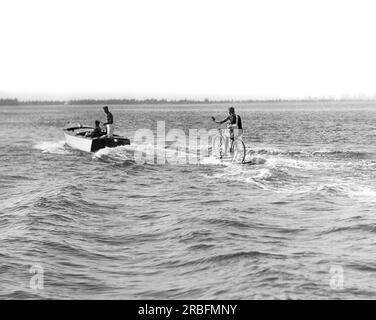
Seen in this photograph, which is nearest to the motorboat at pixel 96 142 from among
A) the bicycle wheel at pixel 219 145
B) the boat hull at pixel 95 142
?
the boat hull at pixel 95 142

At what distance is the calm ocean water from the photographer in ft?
30.0

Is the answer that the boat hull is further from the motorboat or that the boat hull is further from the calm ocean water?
the calm ocean water

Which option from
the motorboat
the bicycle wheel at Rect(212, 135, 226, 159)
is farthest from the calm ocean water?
the motorboat

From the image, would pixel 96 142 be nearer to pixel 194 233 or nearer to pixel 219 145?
pixel 219 145

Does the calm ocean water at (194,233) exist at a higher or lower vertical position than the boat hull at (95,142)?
lower

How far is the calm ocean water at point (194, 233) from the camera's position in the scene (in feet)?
30.0

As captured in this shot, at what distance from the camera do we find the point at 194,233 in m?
12.5

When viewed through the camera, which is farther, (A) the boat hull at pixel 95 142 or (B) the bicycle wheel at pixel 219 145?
(A) the boat hull at pixel 95 142

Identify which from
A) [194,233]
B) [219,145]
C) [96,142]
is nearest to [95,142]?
[96,142]

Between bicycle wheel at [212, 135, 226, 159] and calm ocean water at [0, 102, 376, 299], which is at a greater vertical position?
bicycle wheel at [212, 135, 226, 159]

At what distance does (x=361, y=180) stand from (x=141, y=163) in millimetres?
11692

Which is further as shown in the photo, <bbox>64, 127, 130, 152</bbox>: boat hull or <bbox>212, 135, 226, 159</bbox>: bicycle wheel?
<bbox>64, 127, 130, 152</bbox>: boat hull

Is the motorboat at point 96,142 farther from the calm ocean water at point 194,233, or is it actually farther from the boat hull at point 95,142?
the calm ocean water at point 194,233

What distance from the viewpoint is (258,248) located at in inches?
434
